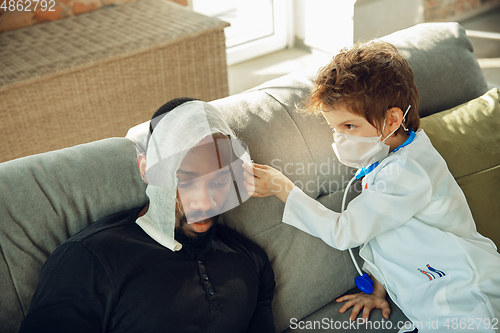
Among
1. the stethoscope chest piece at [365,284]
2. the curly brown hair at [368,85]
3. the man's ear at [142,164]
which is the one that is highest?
the curly brown hair at [368,85]

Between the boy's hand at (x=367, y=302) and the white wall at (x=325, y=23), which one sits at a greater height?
the white wall at (x=325, y=23)

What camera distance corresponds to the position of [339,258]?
1517mm

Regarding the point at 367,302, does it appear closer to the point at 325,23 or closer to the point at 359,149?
the point at 359,149

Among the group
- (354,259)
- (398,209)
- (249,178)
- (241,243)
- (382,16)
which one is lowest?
(354,259)

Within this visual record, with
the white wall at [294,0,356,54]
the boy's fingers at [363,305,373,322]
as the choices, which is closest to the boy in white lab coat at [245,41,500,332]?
the boy's fingers at [363,305,373,322]

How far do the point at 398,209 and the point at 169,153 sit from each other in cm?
68

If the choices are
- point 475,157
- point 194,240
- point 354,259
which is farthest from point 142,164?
point 475,157

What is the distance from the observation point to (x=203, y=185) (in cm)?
113

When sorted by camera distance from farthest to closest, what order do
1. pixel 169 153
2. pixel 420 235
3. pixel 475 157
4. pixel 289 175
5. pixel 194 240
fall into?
pixel 475 157 < pixel 289 175 < pixel 420 235 < pixel 194 240 < pixel 169 153

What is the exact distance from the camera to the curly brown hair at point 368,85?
4.21 feet

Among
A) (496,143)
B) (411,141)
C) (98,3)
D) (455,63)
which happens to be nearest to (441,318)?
(411,141)

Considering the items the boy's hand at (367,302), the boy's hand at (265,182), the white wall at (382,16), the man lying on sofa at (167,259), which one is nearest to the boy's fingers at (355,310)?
the boy's hand at (367,302)

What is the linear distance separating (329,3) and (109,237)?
2.80 metres

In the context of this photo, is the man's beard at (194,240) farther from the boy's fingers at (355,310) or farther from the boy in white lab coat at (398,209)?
the boy's fingers at (355,310)
